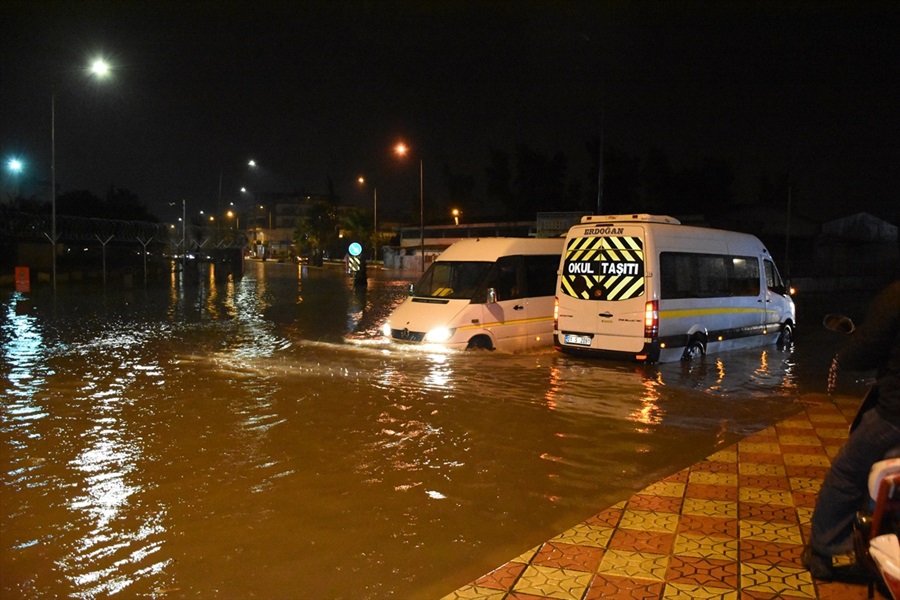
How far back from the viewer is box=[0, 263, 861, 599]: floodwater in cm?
476

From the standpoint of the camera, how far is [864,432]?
3795 millimetres

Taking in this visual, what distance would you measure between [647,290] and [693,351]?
1.98 meters

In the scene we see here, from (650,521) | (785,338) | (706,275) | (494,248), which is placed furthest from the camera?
(785,338)

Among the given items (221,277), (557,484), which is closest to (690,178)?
(221,277)

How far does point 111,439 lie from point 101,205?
67.5 meters

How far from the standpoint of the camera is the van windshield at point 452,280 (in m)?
13.7

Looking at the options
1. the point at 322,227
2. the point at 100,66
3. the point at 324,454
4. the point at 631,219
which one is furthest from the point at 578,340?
the point at 322,227

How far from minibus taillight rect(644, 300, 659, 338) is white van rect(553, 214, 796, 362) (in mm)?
17

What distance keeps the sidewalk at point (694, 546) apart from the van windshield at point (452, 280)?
7.55 meters

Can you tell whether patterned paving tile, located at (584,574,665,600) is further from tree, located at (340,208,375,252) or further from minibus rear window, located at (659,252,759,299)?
tree, located at (340,208,375,252)

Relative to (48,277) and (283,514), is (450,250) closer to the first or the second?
(283,514)

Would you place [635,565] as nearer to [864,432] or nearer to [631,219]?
[864,432]

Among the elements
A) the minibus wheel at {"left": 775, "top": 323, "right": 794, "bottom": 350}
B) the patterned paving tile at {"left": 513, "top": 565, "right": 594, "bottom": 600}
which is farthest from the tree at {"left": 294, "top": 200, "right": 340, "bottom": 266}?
the patterned paving tile at {"left": 513, "top": 565, "right": 594, "bottom": 600}

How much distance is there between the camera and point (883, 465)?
144 inches
